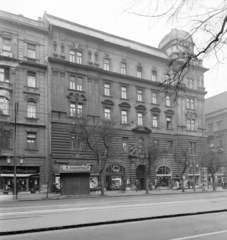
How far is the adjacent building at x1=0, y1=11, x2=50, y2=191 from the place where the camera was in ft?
121

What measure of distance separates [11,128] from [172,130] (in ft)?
84.6

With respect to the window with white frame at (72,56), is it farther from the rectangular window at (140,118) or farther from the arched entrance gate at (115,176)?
the arched entrance gate at (115,176)

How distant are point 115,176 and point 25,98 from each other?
51.4 ft

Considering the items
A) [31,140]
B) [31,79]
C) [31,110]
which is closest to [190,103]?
[31,79]

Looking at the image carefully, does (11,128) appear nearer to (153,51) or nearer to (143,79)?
(143,79)

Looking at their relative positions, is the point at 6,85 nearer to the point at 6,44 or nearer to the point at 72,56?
the point at 6,44

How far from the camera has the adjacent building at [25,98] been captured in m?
36.9

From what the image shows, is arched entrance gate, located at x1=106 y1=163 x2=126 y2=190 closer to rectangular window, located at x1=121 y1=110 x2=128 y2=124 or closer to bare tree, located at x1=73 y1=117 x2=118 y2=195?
bare tree, located at x1=73 y1=117 x2=118 y2=195

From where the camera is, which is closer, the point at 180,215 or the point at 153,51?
the point at 180,215

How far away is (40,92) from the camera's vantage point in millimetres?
40281

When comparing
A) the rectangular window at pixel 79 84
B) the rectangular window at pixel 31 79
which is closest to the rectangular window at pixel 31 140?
the rectangular window at pixel 31 79

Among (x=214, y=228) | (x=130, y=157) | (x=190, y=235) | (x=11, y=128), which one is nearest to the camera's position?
(x=190, y=235)

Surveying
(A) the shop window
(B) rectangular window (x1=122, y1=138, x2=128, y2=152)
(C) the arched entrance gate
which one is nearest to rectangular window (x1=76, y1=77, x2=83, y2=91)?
(A) the shop window

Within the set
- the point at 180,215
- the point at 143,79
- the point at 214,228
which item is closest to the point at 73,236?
the point at 214,228
